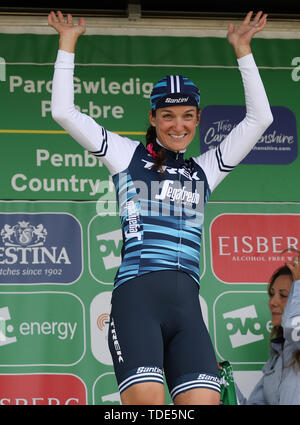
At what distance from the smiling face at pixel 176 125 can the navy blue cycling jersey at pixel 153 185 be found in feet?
0.15

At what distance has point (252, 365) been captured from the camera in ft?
15.1

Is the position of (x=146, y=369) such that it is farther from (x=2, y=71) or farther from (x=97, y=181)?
(x=2, y=71)

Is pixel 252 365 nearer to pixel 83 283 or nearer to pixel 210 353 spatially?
pixel 83 283

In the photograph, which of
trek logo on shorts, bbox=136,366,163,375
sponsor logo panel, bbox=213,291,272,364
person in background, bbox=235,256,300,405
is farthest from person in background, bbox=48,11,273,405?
sponsor logo panel, bbox=213,291,272,364

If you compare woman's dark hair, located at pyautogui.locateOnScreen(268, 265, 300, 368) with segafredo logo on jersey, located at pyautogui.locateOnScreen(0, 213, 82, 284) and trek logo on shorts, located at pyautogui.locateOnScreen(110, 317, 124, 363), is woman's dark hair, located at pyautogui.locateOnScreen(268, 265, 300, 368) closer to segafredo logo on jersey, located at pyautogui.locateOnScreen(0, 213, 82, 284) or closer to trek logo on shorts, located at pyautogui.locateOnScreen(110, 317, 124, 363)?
segafredo logo on jersey, located at pyautogui.locateOnScreen(0, 213, 82, 284)

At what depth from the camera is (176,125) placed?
2857 mm

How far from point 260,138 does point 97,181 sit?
93cm

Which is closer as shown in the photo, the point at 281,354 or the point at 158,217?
the point at 158,217

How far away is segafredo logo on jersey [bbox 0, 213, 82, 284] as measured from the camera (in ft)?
14.9

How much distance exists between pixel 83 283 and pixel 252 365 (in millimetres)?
979

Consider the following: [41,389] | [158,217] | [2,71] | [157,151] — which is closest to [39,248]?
[41,389]

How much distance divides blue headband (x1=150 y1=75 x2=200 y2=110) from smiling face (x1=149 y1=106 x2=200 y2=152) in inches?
0.7

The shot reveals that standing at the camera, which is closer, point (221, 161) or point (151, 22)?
Result: point (221, 161)

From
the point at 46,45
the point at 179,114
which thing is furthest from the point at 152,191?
the point at 46,45
